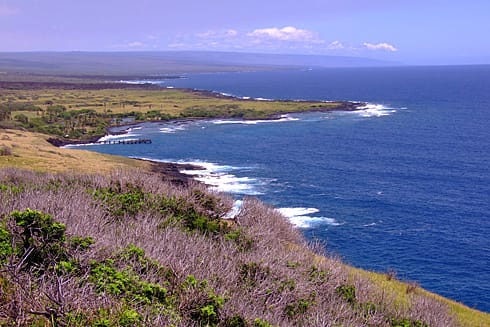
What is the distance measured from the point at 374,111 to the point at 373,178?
79.3m

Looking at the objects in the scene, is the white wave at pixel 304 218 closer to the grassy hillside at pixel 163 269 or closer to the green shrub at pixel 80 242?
the grassy hillside at pixel 163 269

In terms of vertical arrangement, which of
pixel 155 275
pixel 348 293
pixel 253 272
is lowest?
pixel 348 293

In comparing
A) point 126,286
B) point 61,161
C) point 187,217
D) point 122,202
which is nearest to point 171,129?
point 61,161

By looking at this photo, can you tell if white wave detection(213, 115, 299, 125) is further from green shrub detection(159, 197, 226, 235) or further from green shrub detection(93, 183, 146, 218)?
green shrub detection(93, 183, 146, 218)

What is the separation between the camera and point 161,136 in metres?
109

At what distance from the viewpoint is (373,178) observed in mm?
69750

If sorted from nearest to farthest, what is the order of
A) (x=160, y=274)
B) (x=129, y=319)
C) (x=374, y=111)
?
(x=129, y=319) < (x=160, y=274) < (x=374, y=111)

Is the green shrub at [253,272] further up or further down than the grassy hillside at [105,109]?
further up

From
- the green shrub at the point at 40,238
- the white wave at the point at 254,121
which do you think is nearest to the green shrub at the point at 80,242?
the green shrub at the point at 40,238

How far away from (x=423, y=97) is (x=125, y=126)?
112 m

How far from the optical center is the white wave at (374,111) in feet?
452

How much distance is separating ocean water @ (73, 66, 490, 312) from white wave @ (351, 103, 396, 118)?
14.4 feet

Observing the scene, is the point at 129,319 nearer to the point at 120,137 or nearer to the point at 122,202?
the point at 122,202

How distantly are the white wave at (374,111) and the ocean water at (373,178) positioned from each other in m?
4.39
